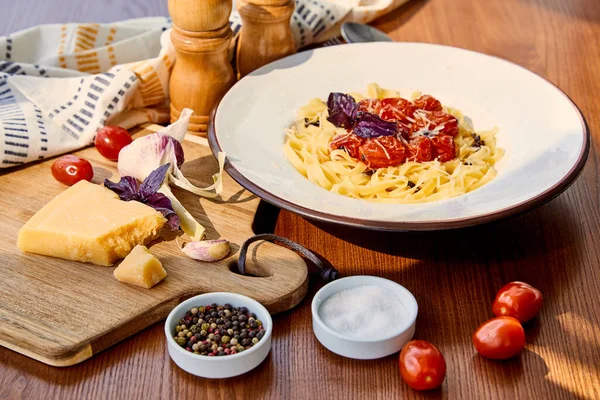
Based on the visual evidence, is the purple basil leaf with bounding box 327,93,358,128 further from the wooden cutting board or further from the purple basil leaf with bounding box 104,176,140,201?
the purple basil leaf with bounding box 104,176,140,201

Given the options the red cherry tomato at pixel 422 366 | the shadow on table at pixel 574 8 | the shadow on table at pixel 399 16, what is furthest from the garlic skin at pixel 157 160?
the shadow on table at pixel 574 8

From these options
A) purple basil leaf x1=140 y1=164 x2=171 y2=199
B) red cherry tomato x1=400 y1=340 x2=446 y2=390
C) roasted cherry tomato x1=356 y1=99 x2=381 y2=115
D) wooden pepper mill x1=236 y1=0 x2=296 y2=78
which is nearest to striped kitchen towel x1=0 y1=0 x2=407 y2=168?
wooden pepper mill x1=236 y1=0 x2=296 y2=78

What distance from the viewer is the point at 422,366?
1690 millimetres

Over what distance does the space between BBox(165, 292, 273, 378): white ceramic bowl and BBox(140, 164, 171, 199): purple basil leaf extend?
52 cm

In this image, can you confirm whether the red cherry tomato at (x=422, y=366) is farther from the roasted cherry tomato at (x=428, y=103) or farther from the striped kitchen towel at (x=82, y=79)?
the striped kitchen towel at (x=82, y=79)

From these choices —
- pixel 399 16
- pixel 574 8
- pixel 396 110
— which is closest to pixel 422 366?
pixel 396 110

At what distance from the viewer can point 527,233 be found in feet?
7.45

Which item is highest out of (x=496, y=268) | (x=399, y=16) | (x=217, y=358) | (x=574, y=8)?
(x=217, y=358)

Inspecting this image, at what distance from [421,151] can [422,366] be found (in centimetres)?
86

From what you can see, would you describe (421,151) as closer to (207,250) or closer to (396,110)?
(396,110)

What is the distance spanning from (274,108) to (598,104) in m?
1.33

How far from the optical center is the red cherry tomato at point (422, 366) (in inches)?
66.5

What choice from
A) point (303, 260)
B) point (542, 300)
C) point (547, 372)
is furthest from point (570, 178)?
point (303, 260)

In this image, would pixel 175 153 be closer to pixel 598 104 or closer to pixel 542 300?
pixel 542 300
